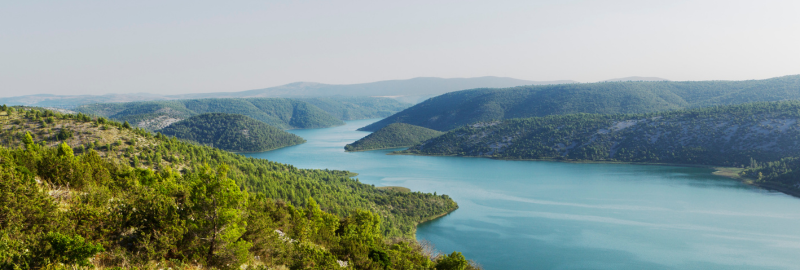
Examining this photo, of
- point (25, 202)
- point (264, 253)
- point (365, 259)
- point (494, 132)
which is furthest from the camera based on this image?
point (494, 132)

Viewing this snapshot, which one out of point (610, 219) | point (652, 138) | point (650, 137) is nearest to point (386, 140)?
point (650, 137)

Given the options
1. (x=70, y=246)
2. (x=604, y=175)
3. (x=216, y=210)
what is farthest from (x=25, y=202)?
(x=604, y=175)

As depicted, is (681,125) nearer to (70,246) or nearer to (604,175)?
(604,175)

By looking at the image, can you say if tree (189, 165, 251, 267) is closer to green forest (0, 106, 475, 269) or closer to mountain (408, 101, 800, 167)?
green forest (0, 106, 475, 269)

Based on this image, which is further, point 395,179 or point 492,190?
point 395,179

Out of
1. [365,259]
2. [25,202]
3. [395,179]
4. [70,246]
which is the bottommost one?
[395,179]

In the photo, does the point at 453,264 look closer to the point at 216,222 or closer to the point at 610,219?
the point at 216,222

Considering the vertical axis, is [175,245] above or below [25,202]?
below

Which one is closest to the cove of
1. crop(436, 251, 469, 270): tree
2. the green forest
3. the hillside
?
the hillside
